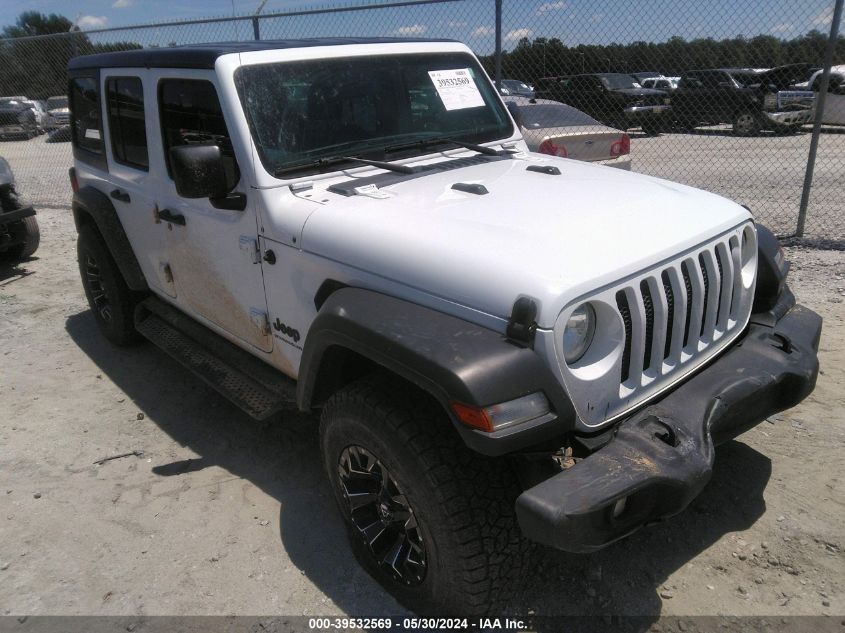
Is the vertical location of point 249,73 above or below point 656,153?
above

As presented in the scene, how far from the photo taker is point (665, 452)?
2.12 metres

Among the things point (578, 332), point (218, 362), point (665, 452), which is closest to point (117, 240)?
point (218, 362)

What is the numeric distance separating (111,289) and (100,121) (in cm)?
113

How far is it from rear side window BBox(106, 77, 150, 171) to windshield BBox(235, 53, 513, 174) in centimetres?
109

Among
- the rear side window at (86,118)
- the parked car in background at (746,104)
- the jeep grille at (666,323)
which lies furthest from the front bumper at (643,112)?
the jeep grille at (666,323)

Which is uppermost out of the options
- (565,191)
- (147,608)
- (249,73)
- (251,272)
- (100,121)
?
(249,73)

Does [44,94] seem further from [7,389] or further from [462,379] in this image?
[462,379]

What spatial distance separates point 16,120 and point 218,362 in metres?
14.4

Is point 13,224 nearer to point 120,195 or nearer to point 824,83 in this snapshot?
point 120,195

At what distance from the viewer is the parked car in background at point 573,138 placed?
7352 millimetres

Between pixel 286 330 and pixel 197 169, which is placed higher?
pixel 197 169

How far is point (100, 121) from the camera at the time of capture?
14.3 feet

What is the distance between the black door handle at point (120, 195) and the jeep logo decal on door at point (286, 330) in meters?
1.65

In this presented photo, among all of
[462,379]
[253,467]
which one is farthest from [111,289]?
[462,379]
